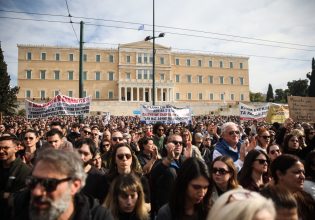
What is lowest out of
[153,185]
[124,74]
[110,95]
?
[153,185]

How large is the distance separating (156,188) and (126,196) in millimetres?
874

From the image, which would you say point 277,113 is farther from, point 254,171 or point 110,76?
point 110,76

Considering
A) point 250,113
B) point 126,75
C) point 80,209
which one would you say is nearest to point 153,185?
point 80,209

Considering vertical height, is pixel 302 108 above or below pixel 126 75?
below

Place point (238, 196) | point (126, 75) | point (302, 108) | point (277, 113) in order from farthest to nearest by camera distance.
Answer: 1. point (126, 75)
2. point (277, 113)
3. point (302, 108)
4. point (238, 196)

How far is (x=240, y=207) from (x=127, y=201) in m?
1.57

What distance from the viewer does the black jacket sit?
1.88 meters

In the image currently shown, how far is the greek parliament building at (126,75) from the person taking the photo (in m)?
59.6

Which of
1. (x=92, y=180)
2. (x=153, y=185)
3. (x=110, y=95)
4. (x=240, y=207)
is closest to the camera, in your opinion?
(x=240, y=207)

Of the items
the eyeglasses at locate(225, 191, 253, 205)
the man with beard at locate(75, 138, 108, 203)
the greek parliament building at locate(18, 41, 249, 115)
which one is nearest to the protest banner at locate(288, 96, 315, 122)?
the man with beard at locate(75, 138, 108, 203)

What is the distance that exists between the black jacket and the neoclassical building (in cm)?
5493

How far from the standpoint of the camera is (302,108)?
34.8ft

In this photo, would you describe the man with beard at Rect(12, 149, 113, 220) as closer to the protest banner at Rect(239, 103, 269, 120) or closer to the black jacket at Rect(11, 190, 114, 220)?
the black jacket at Rect(11, 190, 114, 220)

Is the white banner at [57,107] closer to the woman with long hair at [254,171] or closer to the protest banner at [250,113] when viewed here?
the protest banner at [250,113]
